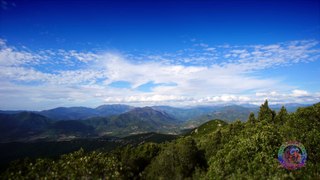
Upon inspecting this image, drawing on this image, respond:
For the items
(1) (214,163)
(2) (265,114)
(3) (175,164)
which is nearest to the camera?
(1) (214,163)

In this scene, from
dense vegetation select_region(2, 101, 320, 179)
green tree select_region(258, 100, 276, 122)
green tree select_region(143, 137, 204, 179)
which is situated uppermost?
green tree select_region(258, 100, 276, 122)

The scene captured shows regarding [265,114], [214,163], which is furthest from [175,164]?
[265,114]

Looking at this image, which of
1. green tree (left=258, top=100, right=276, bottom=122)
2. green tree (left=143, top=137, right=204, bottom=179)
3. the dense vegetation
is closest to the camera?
the dense vegetation

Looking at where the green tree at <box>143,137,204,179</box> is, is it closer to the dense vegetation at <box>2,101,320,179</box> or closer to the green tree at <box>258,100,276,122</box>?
the dense vegetation at <box>2,101,320,179</box>

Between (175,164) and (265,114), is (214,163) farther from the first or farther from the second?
(265,114)

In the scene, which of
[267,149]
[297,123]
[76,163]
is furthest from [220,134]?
[76,163]

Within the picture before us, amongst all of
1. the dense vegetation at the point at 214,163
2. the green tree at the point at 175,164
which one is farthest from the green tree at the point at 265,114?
the green tree at the point at 175,164

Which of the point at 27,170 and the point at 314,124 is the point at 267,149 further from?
the point at 27,170

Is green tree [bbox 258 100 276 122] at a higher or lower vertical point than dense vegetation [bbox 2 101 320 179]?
higher

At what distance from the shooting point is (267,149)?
2016 inches

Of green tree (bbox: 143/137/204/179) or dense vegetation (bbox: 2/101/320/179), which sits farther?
green tree (bbox: 143/137/204/179)

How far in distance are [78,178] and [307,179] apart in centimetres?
3513

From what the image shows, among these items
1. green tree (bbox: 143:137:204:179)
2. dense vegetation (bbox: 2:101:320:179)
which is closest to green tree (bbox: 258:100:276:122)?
dense vegetation (bbox: 2:101:320:179)

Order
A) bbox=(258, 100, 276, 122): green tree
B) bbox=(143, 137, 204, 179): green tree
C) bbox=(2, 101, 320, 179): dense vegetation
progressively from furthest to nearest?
bbox=(258, 100, 276, 122): green tree, bbox=(143, 137, 204, 179): green tree, bbox=(2, 101, 320, 179): dense vegetation
